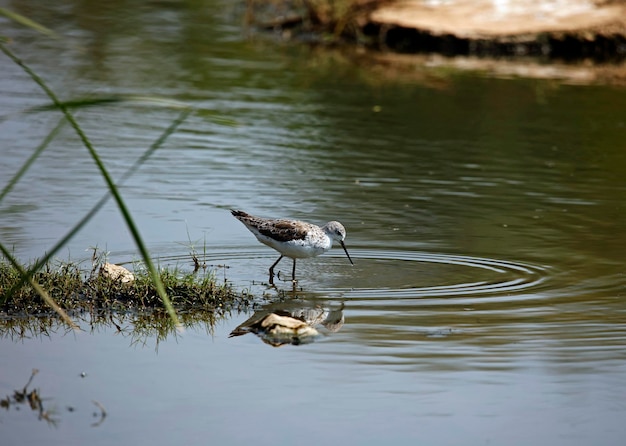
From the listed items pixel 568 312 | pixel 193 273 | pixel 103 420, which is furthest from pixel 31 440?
pixel 568 312

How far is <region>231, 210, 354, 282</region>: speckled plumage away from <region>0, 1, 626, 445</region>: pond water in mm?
315

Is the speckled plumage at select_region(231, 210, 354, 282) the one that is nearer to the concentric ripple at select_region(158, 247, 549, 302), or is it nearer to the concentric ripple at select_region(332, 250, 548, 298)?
the concentric ripple at select_region(158, 247, 549, 302)

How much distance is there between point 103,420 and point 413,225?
6.05 metres

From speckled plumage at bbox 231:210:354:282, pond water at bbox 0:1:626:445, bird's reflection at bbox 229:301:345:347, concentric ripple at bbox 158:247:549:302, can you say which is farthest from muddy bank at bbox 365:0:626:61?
bird's reflection at bbox 229:301:345:347

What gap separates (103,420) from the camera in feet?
21.6

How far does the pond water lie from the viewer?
6.89 m

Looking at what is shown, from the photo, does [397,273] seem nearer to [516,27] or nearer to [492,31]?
[492,31]

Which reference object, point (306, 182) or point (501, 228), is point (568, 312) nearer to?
point (501, 228)

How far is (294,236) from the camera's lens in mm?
9820

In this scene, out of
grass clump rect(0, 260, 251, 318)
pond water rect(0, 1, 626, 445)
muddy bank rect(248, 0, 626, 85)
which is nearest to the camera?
pond water rect(0, 1, 626, 445)

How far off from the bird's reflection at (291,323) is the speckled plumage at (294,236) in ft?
2.43

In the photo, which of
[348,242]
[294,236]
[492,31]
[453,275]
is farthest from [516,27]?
[294,236]

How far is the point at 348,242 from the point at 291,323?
3.05 m

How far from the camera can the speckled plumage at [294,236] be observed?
9836 millimetres
